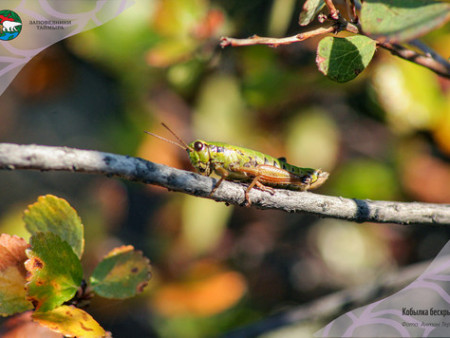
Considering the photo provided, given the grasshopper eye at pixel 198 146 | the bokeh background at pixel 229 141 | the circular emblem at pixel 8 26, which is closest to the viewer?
the circular emblem at pixel 8 26

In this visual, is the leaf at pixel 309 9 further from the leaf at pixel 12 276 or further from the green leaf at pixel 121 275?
the leaf at pixel 12 276

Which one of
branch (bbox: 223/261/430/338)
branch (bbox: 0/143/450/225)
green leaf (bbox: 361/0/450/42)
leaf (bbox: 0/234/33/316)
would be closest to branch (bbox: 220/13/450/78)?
green leaf (bbox: 361/0/450/42)

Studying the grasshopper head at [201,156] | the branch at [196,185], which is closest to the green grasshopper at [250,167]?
the grasshopper head at [201,156]

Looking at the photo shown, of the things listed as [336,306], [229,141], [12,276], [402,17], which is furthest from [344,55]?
[229,141]

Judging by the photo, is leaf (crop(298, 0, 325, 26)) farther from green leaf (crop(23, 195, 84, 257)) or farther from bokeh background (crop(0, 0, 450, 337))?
bokeh background (crop(0, 0, 450, 337))

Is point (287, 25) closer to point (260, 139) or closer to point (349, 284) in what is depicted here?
point (260, 139)

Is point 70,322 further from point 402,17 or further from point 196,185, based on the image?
point 402,17
